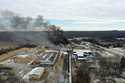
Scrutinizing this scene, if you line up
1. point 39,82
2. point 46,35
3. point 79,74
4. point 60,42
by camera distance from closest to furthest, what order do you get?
1. point 39,82
2. point 79,74
3. point 60,42
4. point 46,35

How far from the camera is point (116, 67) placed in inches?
432

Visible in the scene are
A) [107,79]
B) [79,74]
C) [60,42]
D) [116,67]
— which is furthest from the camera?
[60,42]

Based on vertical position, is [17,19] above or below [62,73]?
above

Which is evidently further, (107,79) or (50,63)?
(50,63)

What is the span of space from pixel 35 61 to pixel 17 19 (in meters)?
11.4

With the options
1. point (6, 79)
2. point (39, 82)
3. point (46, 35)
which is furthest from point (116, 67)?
point (46, 35)

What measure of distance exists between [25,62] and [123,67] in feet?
17.6

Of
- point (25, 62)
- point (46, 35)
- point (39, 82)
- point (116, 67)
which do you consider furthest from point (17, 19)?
point (39, 82)

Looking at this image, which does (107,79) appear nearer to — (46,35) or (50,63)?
(50,63)

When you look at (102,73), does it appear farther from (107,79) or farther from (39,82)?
(39,82)

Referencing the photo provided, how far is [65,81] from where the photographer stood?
7871 millimetres

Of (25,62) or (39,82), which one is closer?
(39,82)

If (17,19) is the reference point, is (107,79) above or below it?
below

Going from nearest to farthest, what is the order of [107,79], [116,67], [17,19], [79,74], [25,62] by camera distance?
[107,79] < [79,74] < [116,67] < [25,62] < [17,19]
